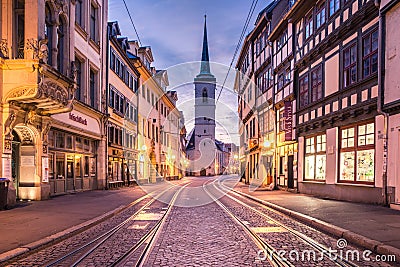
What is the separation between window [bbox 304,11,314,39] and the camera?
20.5 m

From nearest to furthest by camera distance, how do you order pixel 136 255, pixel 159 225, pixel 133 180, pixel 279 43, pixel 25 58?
pixel 136 255, pixel 159 225, pixel 25 58, pixel 279 43, pixel 133 180

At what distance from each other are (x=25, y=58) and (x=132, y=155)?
22471 millimetres

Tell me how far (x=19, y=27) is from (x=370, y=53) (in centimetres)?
1376

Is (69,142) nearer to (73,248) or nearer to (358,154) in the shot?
(73,248)

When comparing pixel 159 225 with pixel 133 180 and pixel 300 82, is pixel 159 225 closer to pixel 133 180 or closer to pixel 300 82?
pixel 300 82

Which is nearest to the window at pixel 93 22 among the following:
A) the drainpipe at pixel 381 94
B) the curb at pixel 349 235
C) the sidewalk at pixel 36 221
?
the sidewalk at pixel 36 221

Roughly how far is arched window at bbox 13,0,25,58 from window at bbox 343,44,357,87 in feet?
43.9

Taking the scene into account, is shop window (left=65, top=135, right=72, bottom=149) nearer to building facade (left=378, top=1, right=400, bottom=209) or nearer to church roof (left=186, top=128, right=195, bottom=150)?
building facade (left=378, top=1, right=400, bottom=209)

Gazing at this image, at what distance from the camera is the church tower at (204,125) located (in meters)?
69.4

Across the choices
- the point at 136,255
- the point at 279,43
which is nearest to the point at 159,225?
the point at 136,255

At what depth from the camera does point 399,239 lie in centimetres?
752

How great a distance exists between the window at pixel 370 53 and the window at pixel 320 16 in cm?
433

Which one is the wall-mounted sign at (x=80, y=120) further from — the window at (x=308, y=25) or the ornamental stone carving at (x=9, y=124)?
the window at (x=308, y=25)

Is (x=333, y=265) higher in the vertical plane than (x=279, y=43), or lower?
lower
